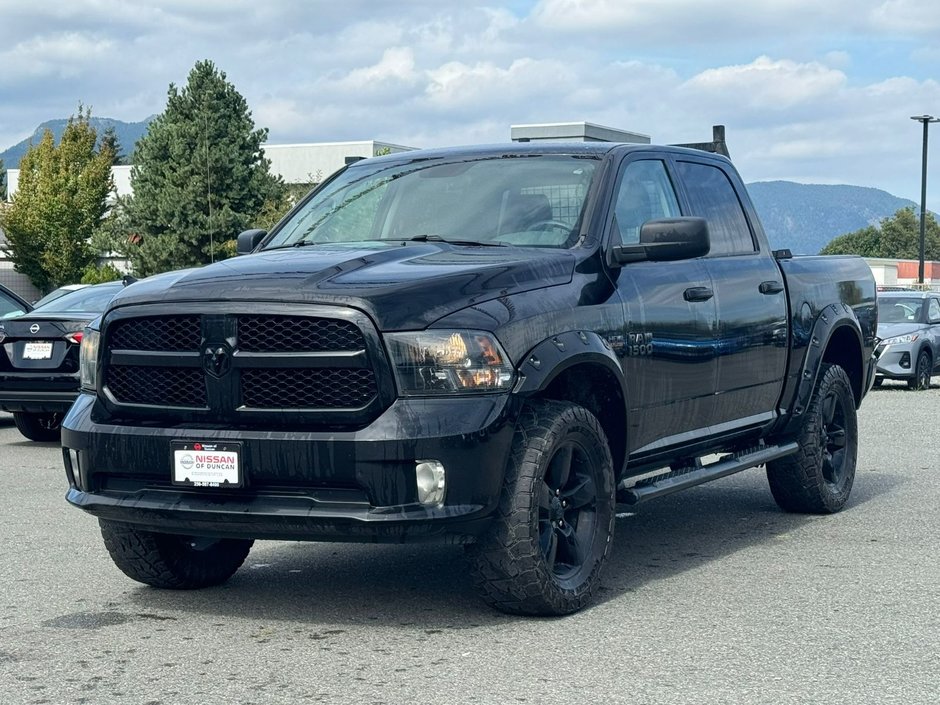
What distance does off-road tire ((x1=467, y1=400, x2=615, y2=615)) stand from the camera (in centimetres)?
557

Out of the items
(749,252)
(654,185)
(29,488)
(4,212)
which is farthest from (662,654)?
(4,212)

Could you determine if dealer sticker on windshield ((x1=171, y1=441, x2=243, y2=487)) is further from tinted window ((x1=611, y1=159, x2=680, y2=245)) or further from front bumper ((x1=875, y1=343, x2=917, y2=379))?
front bumper ((x1=875, y1=343, x2=917, y2=379))

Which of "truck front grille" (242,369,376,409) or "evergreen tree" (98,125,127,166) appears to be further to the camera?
"evergreen tree" (98,125,127,166)

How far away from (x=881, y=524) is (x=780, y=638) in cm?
316

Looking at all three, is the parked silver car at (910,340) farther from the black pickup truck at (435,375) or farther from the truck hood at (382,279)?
the truck hood at (382,279)

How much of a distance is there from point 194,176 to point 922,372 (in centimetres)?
3816

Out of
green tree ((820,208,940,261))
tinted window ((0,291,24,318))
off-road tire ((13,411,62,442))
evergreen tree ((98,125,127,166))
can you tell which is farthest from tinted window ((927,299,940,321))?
green tree ((820,208,940,261))

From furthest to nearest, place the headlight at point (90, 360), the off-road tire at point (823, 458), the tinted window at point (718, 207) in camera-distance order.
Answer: the off-road tire at point (823, 458) < the tinted window at point (718, 207) < the headlight at point (90, 360)

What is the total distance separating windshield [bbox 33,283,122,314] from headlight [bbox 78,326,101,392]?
302 inches

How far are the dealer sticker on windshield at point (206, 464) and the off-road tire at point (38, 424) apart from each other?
8.72m

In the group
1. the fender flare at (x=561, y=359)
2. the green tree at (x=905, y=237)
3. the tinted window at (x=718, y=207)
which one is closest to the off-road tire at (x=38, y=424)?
the tinted window at (x=718, y=207)

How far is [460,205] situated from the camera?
688cm

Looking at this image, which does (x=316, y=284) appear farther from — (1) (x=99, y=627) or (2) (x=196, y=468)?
(1) (x=99, y=627)

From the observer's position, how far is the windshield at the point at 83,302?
1389cm
